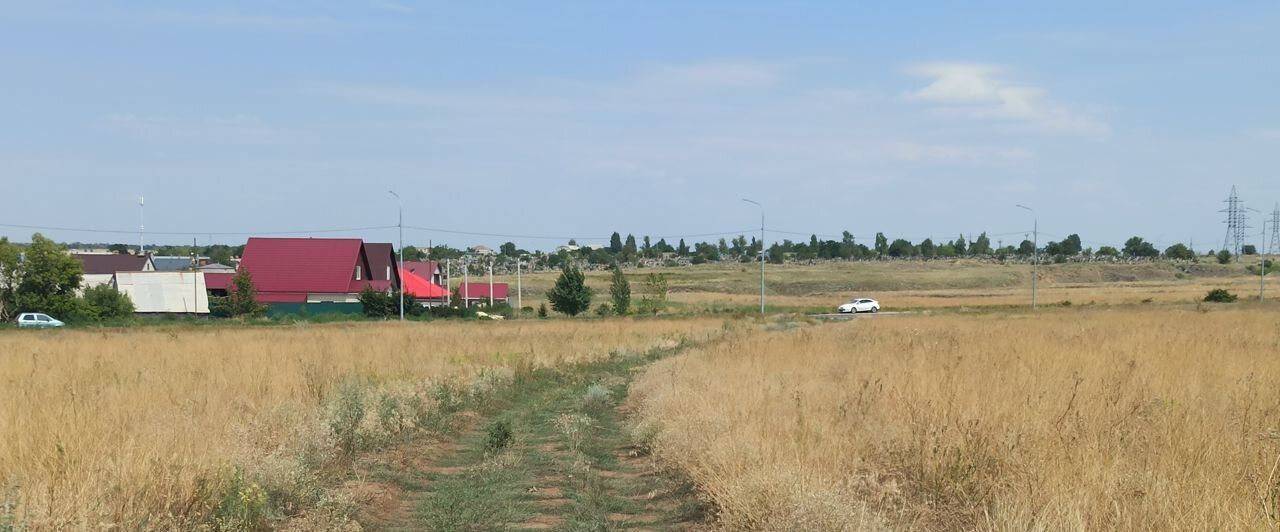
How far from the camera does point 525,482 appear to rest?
10.5 meters

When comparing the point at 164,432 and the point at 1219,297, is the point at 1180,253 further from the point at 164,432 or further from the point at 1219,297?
the point at 164,432

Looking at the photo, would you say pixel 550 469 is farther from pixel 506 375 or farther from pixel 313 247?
pixel 313 247

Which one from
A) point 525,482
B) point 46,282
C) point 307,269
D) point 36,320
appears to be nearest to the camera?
point 525,482

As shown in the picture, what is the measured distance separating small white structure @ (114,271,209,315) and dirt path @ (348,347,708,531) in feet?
200

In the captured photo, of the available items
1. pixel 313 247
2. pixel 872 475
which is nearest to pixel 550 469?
pixel 872 475

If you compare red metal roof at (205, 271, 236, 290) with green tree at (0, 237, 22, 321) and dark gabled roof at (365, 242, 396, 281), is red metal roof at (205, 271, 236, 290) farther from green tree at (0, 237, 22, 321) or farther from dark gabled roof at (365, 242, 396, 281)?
green tree at (0, 237, 22, 321)

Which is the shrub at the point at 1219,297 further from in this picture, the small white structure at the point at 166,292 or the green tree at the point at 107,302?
the green tree at the point at 107,302

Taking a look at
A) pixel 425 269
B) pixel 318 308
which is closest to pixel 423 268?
pixel 425 269

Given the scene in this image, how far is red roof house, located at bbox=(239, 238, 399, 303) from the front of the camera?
7300cm

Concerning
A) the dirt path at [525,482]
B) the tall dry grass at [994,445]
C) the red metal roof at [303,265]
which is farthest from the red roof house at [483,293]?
the tall dry grass at [994,445]

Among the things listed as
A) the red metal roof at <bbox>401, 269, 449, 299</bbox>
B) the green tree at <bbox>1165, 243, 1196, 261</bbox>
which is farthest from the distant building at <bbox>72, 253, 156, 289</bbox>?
the green tree at <bbox>1165, 243, 1196, 261</bbox>

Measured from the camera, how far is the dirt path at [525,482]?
8734 millimetres

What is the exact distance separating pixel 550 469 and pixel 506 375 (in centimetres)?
1092

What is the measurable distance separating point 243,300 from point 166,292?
9.77m
